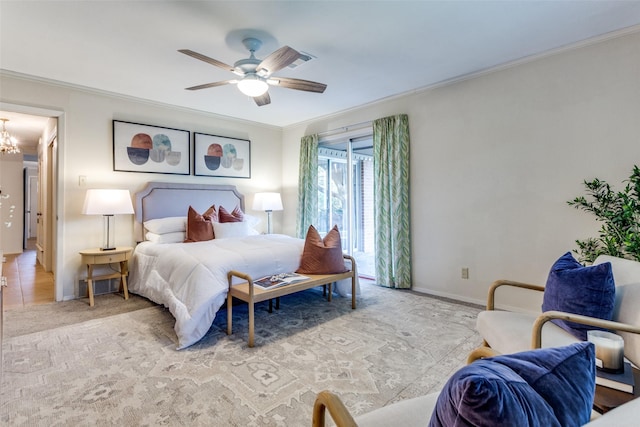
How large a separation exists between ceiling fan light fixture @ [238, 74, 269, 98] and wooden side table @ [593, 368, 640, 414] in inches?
111

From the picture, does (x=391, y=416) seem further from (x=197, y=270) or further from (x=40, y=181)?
(x=40, y=181)

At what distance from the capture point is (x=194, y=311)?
254 cm

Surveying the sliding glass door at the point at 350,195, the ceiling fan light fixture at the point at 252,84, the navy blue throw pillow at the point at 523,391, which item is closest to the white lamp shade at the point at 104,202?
the ceiling fan light fixture at the point at 252,84

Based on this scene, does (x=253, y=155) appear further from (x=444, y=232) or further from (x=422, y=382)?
(x=422, y=382)

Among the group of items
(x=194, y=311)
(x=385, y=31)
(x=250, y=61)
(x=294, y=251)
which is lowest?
(x=194, y=311)

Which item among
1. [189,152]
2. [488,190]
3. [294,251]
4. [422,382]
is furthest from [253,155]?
[422,382]

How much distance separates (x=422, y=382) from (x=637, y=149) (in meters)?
2.60

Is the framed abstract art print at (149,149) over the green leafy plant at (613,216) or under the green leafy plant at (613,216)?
over

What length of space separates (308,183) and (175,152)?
2.10 meters

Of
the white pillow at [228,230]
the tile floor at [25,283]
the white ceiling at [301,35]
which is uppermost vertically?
the white ceiling at [301,35]

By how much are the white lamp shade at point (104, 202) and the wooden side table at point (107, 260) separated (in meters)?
0.46

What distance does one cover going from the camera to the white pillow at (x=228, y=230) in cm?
412

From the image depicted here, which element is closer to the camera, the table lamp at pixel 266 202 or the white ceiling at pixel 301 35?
the white ceiling at pixel 301 35

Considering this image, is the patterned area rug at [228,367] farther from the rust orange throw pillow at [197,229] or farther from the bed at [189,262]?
the rust orange throw pillow at [197,229]
